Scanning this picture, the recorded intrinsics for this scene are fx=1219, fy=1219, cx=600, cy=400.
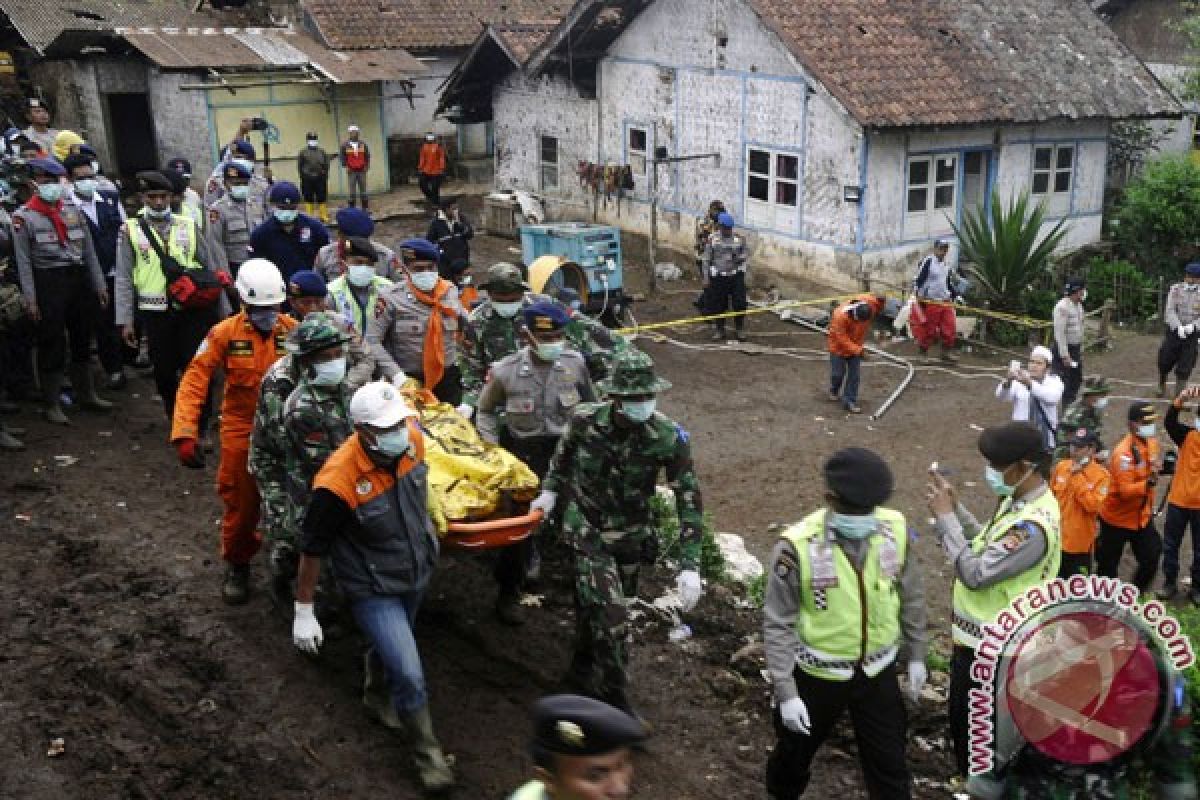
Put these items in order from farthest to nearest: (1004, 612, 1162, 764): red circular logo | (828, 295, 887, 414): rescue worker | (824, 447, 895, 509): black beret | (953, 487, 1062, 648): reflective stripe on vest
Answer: (828, 295, 887, 414): rescue worker → (953, 487, 1062, 648): reflective stripe on vest → (824, 447, 895, 509): black beret → (1004, 612, 1162, 764): red circular logo

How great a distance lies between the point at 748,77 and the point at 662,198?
3138mm

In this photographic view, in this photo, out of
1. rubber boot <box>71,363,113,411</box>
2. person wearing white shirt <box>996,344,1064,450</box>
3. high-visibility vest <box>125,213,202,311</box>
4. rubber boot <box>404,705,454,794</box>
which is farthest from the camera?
person wearing white shirt <box>996,344,1064,450</box>

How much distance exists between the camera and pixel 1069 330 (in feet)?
45.2

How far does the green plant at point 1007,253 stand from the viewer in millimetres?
17906

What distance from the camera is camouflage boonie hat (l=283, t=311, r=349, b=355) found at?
5941 mm

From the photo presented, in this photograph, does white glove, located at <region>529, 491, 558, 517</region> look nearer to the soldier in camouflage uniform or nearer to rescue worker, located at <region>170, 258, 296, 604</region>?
rescue worker, located at <region>170, 258, 296, 604</region>

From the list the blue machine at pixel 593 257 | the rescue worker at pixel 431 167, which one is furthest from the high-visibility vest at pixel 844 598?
the rescue worker at pixel 431 167

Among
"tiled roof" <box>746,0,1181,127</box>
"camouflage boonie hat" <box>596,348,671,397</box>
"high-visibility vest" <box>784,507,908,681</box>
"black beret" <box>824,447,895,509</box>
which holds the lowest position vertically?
"high-visibility vest" <box>784,507,908,681</box>

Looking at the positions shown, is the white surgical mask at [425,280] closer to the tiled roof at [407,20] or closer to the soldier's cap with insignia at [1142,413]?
the soldier's cap with insignia at [1142,413]

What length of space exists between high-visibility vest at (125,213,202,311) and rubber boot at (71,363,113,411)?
1.53 meters

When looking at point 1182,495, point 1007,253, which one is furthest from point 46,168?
point 1007,253

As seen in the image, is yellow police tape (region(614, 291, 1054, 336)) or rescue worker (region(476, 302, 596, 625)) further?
yellow police tape (region(614, 291, 1054, 336))

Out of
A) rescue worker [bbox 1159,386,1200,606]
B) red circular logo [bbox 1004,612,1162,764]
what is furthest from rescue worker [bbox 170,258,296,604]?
rescue worker [bbox 1159,386,1200,606]

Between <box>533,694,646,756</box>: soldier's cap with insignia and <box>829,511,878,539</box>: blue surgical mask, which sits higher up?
<box>533,694,646,756</box>: soldier's cap with insignia
